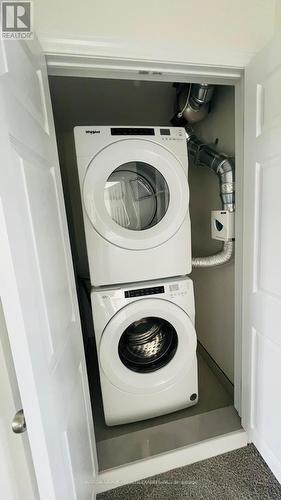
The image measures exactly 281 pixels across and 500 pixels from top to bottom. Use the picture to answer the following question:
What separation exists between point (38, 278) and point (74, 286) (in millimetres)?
487

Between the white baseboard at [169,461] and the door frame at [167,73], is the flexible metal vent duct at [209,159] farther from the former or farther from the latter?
the white baseboard at [169,461]

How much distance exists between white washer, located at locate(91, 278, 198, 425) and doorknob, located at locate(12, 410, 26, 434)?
2.33 feet

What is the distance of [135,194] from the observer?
1365mm

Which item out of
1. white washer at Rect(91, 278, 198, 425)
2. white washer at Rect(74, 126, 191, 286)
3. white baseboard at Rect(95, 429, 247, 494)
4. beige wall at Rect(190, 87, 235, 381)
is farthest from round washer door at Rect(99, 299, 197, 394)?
beige wall at Rect(190, 87, 235, 381)

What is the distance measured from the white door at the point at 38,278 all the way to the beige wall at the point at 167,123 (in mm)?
899

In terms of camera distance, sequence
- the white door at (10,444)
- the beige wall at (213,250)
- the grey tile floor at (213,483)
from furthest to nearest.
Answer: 1. the beige wall at (213,250)
2. the grey tile floor at (213,483)
3. the white door at (10,444)

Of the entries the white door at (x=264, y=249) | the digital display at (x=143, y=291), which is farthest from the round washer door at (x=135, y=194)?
the white door at (x=264, y=249)

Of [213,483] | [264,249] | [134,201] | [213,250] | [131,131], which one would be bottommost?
[213,483]

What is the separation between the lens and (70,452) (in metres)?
0.73

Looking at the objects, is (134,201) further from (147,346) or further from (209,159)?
(147,346)

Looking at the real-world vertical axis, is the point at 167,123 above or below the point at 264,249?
above

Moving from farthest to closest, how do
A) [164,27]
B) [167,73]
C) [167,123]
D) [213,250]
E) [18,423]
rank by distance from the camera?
[167,123]
[213,250]
[167,73]
[164,27]
[18,423]

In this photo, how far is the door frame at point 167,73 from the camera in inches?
35.6

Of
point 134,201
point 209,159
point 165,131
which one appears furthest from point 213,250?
point 165,131
